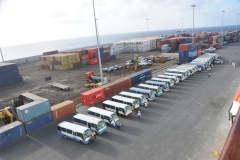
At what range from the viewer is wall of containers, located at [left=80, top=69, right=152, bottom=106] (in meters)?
33.2

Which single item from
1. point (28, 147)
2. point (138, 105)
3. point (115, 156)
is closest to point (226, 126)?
point (138, 105)

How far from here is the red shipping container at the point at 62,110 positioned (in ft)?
92.5

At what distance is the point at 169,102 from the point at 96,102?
1347 centimetres

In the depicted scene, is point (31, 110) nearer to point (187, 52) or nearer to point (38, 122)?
point (38, 122)

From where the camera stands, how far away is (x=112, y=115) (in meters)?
25.1

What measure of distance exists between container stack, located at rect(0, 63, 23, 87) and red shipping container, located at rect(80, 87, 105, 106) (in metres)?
34.6

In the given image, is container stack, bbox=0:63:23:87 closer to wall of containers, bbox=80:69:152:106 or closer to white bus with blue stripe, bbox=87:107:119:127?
wall of containers, bbox=80:69:152:106

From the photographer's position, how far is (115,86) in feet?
Answer: 124

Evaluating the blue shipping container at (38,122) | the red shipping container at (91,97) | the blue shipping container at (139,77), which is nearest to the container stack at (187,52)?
the blue shipping container at (139,77)

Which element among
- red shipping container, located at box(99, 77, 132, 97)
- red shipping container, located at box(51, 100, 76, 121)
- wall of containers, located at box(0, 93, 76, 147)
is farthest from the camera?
red shipping container, located at box(99, 77, 132, 97)

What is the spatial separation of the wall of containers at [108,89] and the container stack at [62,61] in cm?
3685

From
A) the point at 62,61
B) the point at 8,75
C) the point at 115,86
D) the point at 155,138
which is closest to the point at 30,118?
the point at 155,138

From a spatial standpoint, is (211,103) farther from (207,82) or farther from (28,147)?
(28,147)

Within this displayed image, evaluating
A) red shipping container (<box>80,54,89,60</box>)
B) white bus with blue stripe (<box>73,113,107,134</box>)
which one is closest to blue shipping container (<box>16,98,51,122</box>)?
white bus with blue stripe (<box>73,113,107,134</box>)
